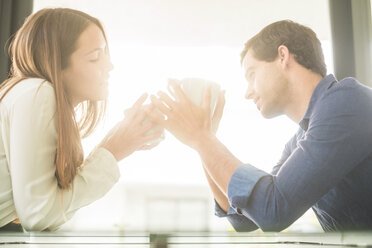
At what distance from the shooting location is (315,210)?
0.87 m

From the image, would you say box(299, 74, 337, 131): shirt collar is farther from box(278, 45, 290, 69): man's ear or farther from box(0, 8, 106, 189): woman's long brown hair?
box(0, 8, 106, 189): woman's long brown hair

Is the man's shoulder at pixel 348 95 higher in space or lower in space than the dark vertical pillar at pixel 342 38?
lower

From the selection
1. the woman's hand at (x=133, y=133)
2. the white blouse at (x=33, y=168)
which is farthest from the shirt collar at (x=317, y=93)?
the white blouse at (x=33, y=168)

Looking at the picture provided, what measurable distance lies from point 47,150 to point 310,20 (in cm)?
77

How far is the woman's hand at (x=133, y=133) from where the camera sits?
818 mm

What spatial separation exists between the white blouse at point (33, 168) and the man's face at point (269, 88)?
441mm

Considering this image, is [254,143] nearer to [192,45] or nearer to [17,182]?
[192,45]

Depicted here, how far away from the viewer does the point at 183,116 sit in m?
0.81

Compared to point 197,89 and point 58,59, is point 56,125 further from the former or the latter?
point 197,89

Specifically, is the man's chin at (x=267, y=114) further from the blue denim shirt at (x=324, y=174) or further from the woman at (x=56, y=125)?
the woman at (x=56, y=125)

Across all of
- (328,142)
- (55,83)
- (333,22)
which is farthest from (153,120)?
(333,22)

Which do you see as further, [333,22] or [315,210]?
[333,22]

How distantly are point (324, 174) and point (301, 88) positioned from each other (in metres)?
0.30

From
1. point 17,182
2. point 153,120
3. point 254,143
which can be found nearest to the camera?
point 17,182
